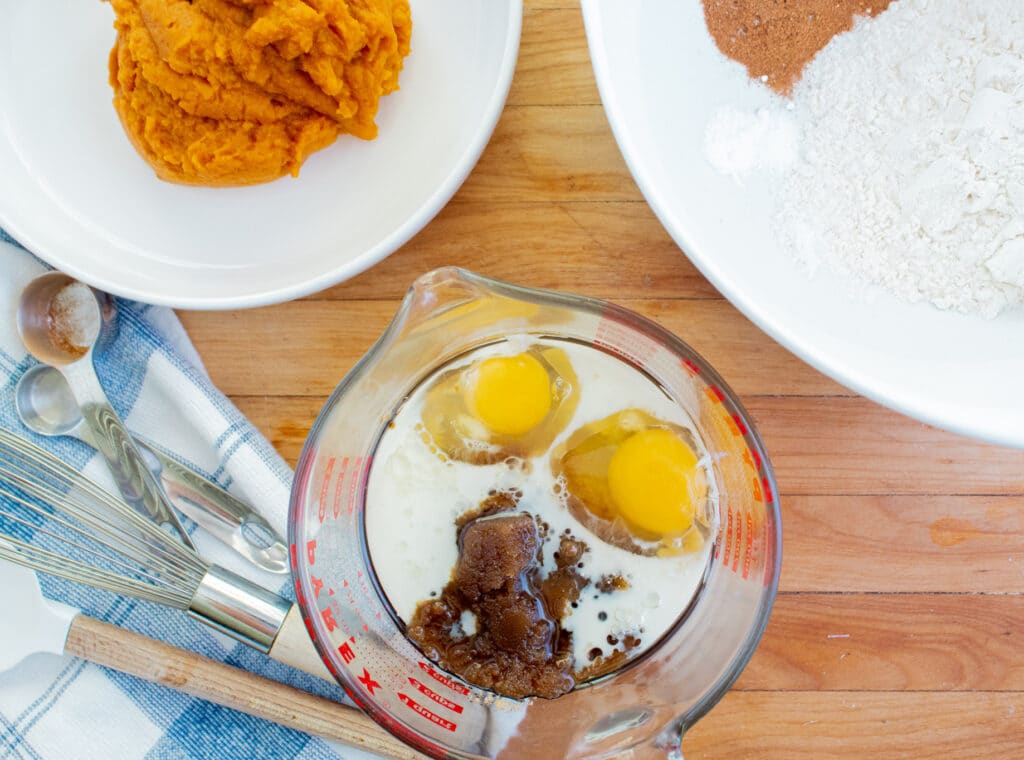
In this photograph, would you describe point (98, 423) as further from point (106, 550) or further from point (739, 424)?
point (739, 424)

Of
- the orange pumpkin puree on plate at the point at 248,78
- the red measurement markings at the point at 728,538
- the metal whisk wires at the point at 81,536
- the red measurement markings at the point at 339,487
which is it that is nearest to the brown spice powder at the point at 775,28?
the orange pumpkin puree on plate at the point at 248,78

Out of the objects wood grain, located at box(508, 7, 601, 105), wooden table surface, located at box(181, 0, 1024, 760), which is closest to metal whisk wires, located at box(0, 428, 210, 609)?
wooden table surface, located at box(181, 0, 1024, 760)

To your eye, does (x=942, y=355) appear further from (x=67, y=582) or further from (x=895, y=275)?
(x=67, y=582)

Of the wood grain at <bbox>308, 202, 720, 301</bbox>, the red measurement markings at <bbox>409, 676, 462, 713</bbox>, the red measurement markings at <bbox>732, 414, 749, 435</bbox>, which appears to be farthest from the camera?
the wood grain at <bbox>308, 202, 720, 301</bbox>

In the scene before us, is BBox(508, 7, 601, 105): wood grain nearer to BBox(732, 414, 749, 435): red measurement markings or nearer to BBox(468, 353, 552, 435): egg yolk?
BBox(468, 353, 552, 435): egg yolk

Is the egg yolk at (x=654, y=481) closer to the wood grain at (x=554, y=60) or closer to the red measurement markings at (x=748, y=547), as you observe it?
the red measurement markings at (x=748, y=547)

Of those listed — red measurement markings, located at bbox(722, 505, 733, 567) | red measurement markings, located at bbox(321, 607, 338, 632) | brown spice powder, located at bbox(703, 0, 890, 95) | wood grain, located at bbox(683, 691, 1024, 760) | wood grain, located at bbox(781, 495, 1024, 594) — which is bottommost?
wood grain, located at bbox(683, 691, 1024, 760)

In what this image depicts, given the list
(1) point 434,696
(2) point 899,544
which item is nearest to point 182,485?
(1) point 434,696
